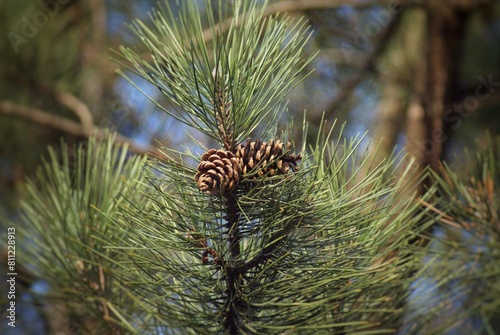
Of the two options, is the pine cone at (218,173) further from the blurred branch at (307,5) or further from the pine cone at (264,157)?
the blurred branch at (307,5)

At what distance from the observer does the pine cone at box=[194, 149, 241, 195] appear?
0.50 meters

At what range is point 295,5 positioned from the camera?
1.29 metres

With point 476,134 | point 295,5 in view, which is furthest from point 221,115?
point 476,134

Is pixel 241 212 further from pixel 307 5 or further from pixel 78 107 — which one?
pixel 78 107

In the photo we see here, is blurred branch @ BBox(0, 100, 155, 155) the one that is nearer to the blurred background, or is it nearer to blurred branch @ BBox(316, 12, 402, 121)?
the blurred background

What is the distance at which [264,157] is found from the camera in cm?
52

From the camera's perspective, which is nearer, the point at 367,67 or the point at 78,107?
the point at 367,67

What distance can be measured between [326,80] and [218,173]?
2.53 feet

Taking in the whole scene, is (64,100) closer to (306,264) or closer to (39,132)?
(39,132)

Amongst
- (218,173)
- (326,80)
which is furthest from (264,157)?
(326,80)

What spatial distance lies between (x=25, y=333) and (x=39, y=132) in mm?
526

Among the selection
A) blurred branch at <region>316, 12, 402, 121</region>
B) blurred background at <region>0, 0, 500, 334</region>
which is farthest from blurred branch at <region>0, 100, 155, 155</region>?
blurred branch at <region>316, 12, 402, 121</region>

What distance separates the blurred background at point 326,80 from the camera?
1.20 m

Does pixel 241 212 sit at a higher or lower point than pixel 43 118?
lower
